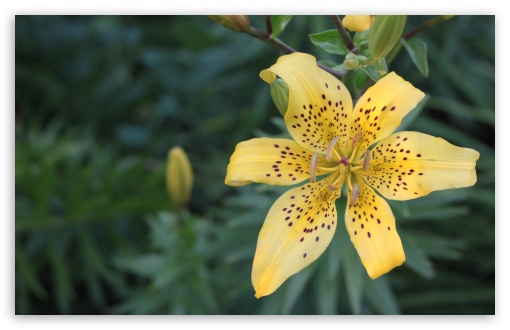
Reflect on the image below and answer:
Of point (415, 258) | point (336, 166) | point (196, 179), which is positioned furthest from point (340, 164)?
point (196, 179)

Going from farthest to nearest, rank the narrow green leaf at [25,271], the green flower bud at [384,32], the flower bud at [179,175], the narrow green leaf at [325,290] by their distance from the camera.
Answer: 1. the narrow green leaf at [25,271]
2. the narrow green leaf at [325,290]
3. the flower bud at [179,175]
4. the green flower bud at [384,32]

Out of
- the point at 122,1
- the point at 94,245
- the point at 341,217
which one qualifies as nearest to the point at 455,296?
the point at 341,217

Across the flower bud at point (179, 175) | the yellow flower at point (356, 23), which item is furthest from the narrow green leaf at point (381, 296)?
the yellow flower at point (356, 23)

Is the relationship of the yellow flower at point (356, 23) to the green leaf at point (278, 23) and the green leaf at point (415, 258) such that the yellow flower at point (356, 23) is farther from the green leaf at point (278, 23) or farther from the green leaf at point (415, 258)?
the green leaf at point (415, 258)

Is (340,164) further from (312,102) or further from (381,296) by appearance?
(381,296)

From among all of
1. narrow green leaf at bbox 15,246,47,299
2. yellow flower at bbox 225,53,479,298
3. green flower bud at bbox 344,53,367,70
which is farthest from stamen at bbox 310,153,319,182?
narrow green leaf at bbox 15,246,47,299

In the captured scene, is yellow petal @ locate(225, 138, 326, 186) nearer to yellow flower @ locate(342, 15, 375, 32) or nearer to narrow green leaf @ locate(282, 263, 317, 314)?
yellow flower @ locate(342, 15, 375, 32)

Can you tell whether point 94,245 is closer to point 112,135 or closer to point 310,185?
point 112,135
